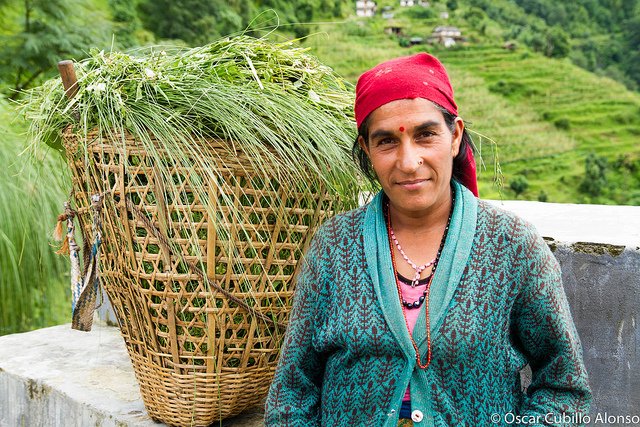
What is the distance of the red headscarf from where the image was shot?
128 cm

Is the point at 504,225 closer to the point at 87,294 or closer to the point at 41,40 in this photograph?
the point at 87,294

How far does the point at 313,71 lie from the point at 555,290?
78 centimetres

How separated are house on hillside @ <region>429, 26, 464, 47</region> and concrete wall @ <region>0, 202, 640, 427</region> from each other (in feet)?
85.4

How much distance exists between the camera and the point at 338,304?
4.45 feet

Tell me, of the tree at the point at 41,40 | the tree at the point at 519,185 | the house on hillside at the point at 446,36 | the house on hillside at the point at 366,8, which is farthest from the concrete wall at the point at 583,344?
the house on hillside at the point at 446,36

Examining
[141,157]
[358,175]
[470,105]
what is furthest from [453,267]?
[470,105]

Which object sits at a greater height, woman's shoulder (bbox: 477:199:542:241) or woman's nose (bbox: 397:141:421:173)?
woman's nose (bbox: 397:141:421:173)

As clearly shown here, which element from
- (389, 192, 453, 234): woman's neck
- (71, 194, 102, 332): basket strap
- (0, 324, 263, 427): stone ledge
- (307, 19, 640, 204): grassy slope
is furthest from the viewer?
(307, 19, 640, 204): grassy slope

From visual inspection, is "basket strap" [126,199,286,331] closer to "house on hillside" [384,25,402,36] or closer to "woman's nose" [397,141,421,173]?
"woman's nose" [397,141,421,173]

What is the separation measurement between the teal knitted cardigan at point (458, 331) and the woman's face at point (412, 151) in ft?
0.25

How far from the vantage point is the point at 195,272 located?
60.2 inches

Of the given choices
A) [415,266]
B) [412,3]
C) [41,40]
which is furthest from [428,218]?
[412,3]

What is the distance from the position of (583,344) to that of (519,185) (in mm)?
20652

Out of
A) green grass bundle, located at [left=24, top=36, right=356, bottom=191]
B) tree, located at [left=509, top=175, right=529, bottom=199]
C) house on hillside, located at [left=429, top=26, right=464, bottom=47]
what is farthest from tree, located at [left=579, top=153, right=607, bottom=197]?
green grass bundle, located at [left=24, top=36, right=356, bottom=191]
